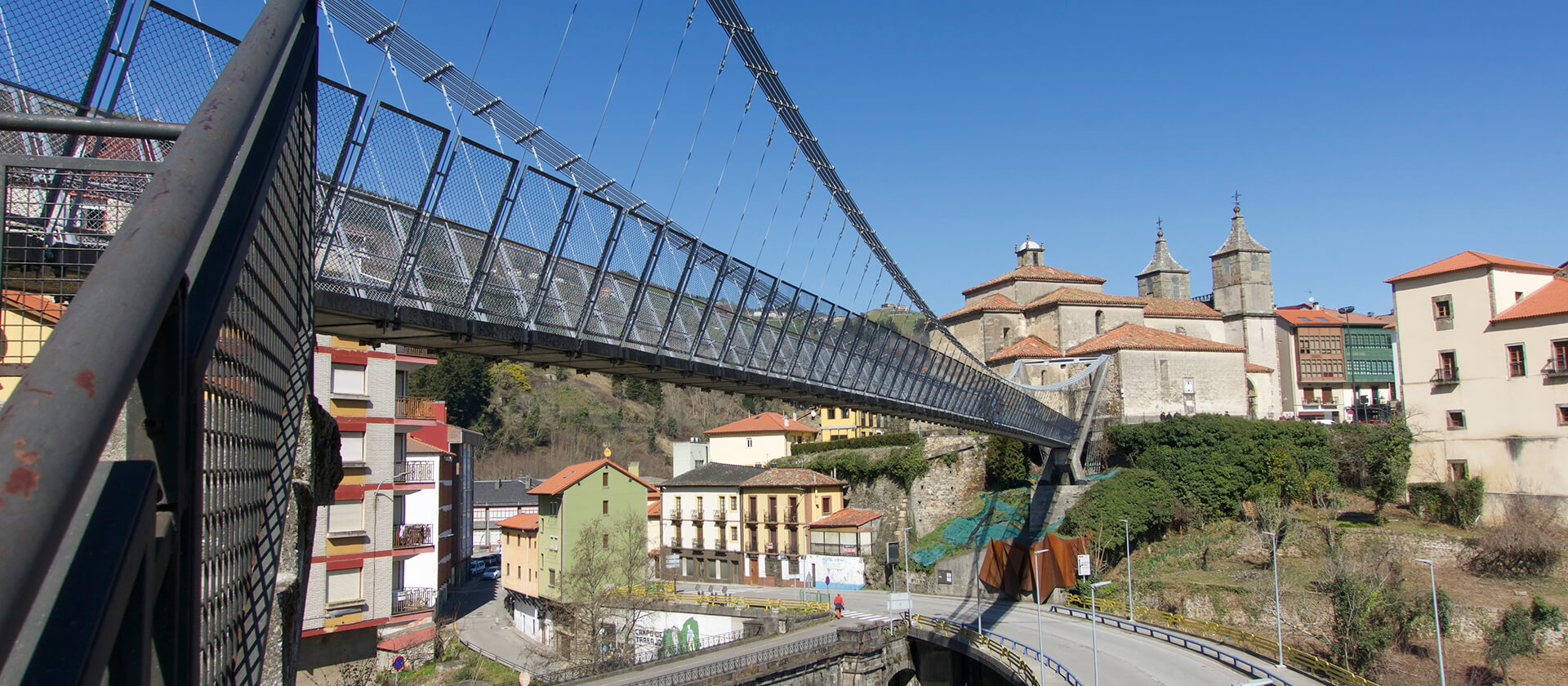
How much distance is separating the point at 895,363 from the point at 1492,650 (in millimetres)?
14093

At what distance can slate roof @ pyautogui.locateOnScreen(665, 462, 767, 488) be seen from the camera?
3866cm

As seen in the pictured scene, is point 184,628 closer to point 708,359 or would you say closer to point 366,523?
point 708,359

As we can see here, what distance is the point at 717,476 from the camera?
129 feet

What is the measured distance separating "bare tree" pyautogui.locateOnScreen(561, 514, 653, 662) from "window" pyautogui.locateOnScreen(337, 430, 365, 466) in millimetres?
9463

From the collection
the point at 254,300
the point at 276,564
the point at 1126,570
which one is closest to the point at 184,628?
the point at 254,300

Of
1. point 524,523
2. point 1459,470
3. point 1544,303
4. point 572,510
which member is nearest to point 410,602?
point 572,510

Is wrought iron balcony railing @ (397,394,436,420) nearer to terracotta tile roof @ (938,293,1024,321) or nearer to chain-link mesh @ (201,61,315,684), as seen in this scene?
chain-link mesh @ (201,61,315,684)

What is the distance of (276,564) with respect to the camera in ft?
10.4

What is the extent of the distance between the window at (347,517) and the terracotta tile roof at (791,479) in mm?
20231

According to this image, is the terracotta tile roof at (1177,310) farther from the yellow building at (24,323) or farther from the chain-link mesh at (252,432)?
the yellow building at (24,323)

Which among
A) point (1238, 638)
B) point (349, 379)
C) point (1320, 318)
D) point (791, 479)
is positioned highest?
point (1320, 318)

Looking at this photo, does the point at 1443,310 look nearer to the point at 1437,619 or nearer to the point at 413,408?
the point at 1437,619

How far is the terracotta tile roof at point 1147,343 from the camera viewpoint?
38656 millimetres

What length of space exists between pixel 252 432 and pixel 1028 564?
28.2 m
